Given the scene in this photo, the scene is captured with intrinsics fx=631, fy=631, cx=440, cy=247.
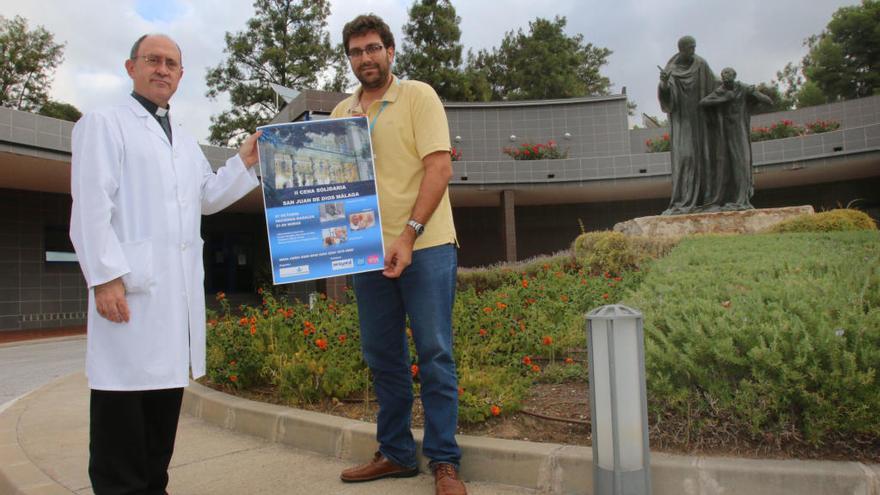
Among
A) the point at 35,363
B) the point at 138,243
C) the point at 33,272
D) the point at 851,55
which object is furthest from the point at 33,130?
the point at 851,55

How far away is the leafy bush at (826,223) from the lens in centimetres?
919

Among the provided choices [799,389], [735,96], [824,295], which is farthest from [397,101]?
[735,96]

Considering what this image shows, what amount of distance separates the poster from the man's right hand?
0.63m

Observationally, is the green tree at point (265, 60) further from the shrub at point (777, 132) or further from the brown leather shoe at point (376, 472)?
the brown leather shoe at point (376, 472)

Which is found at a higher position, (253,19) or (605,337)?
(253,19)

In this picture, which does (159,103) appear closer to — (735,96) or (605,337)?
(605,337)

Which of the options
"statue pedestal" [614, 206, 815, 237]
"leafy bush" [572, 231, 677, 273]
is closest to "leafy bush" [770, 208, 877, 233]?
"statue pedestal" [614, 206, 815, 237]

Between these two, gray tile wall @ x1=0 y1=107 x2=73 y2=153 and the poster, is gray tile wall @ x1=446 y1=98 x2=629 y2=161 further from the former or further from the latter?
the poster

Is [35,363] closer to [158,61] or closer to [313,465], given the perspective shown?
[313,465]

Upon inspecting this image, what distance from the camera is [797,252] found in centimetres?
617

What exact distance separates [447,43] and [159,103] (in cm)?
2774

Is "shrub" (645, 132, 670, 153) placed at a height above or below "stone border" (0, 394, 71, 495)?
above

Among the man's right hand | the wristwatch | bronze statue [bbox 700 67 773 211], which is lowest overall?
the man's right hand

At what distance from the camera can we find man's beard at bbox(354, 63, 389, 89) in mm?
2807
